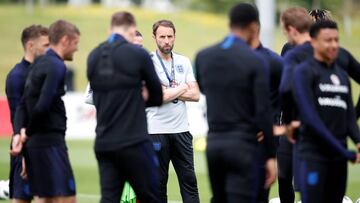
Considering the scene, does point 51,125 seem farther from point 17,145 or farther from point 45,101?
point 17,145

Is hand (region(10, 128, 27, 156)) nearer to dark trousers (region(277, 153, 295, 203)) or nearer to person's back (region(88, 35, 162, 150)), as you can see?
person's back (region(88, 35, 162, 150))

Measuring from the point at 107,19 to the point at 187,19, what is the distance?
4727 mm

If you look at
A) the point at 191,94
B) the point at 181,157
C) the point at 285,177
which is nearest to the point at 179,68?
the point at 191,94

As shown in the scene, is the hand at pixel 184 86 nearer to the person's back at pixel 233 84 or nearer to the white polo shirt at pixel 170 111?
the white polo shirt at pixel 170 111

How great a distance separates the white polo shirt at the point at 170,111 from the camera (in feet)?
40.1

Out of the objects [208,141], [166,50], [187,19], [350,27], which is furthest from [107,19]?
[208,141]

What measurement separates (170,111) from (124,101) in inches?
123

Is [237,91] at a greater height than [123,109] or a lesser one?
greater

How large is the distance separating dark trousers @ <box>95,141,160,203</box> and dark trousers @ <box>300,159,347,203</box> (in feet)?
4.80

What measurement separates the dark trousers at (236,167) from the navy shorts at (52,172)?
1.68 metres

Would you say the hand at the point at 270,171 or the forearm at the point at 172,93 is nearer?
the hand at the point at 270,171

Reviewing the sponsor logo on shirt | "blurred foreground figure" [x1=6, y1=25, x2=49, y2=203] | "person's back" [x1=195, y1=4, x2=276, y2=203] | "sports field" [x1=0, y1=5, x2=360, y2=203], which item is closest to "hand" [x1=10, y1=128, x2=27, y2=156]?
"blurred foreground figure" [x1=6, y1=25, x2=49, y2=203]

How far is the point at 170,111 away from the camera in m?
12.3

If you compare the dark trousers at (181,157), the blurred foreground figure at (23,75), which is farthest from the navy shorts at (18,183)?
the dark trousers at (181,157)
